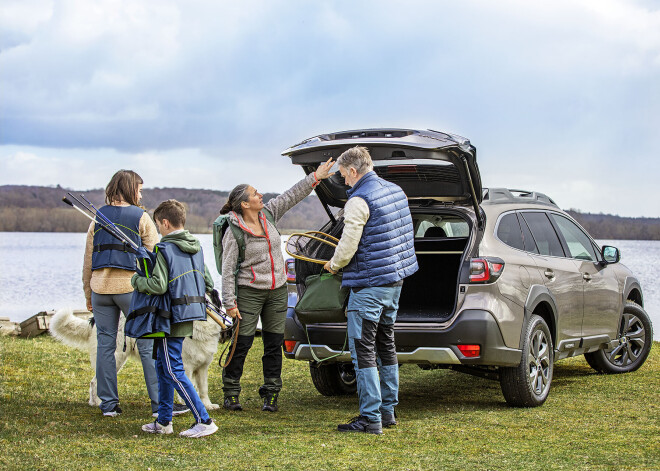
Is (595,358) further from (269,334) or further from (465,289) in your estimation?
(269,334)

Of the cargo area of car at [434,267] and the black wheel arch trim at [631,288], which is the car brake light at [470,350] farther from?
the black wheel arch trim at [631,288]

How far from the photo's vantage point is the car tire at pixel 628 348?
28.1 feet

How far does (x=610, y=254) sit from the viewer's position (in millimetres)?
8023

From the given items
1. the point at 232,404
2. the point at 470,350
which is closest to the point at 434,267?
the point at 470,350

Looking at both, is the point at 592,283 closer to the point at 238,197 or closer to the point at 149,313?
the point at 238,197

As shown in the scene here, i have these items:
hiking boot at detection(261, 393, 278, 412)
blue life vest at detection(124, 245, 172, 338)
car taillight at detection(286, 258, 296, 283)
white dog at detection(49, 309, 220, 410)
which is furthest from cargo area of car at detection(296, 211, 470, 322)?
blue life vest at detection(124, 245, 172, 338)

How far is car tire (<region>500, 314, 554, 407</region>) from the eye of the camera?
627cm

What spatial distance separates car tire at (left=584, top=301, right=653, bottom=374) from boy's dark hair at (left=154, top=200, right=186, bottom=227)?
5.02 metres

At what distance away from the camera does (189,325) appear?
541cm

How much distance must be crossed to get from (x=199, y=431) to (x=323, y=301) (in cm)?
126

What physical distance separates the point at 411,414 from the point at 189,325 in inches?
79.8

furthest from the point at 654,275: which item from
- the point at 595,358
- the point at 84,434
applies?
the point at 84,434

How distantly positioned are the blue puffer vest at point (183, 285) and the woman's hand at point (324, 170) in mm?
1350

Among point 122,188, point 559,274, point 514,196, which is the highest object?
point 514,196
